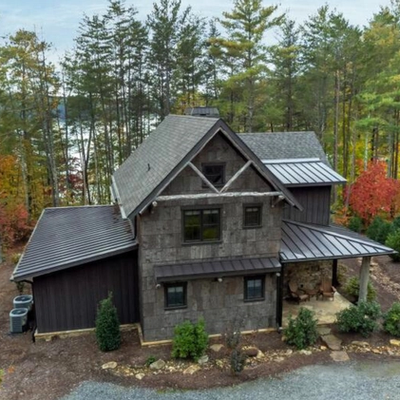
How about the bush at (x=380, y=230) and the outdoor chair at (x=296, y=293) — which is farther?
the bush at (x=380, y=230)

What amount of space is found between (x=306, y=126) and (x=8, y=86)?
23471 millimetres

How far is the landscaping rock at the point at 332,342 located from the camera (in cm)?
1208

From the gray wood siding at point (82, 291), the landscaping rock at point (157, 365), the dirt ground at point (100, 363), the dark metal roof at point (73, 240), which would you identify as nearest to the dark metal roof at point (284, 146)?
the dark metal roof at point (73, 240)

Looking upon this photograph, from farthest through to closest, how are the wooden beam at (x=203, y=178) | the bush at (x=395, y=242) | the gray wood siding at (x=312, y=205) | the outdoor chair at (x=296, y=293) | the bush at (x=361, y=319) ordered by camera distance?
1. the bush at (x=395, y=242)
2. the gray wood siding at (x=312, y=205)
3. the outdoor chair at (x=296, y=293)
4. the bush at (x=361, y=319)
5. the wooden beam at (x=203, y=178)

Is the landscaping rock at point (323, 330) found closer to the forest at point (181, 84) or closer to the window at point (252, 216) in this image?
the window at point (252, 216)

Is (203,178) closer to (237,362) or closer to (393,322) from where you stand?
(237,362)

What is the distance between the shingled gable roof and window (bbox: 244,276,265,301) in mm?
2743

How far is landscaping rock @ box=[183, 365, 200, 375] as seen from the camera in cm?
1093

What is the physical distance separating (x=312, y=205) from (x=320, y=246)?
2826mm

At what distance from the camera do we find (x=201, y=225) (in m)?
12.2

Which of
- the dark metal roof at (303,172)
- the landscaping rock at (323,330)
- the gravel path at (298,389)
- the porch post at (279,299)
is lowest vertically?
the gravel path at (298,389)

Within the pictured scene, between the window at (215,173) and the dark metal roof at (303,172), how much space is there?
12.2ft

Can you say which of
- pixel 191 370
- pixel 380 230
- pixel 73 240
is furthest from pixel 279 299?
pixel 380 230

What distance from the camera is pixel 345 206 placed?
83.3ft
